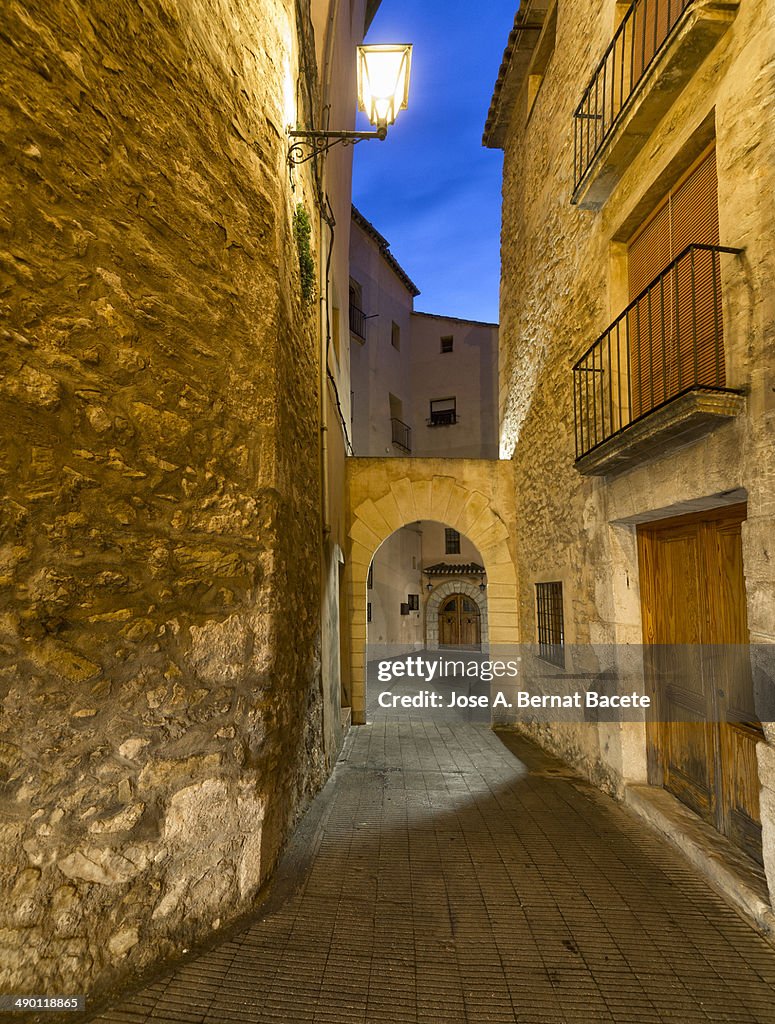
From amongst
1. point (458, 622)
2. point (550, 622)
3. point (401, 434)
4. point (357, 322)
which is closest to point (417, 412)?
point (401, 434)

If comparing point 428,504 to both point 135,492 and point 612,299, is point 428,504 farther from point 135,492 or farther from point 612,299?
point 135,492

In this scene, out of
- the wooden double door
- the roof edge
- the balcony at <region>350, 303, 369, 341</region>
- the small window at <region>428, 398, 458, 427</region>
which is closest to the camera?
the wooden double door

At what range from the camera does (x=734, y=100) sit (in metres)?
2.61

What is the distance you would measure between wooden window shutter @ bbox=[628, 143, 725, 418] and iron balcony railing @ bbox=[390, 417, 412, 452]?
12194 mm

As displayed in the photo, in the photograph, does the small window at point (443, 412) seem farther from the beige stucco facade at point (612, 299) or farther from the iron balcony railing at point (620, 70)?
the iron balcony railing at point (620, 70)

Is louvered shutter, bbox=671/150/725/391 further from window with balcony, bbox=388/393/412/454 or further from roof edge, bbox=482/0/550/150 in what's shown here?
window with balcony, bbox=388/393/412/454

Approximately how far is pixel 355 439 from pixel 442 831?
11863 millimetres

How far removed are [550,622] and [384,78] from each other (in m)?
4.87

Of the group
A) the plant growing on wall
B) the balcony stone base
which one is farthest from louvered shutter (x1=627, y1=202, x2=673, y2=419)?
the plant growing on wall

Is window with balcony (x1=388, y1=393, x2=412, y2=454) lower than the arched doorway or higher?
higher

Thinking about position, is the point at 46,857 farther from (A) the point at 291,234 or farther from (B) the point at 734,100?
(B) the point at 734,100

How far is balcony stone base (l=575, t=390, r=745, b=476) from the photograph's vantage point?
8.09 ft

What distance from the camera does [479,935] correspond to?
2.26 meters

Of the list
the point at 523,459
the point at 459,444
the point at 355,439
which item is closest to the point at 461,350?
the point at 459,444
